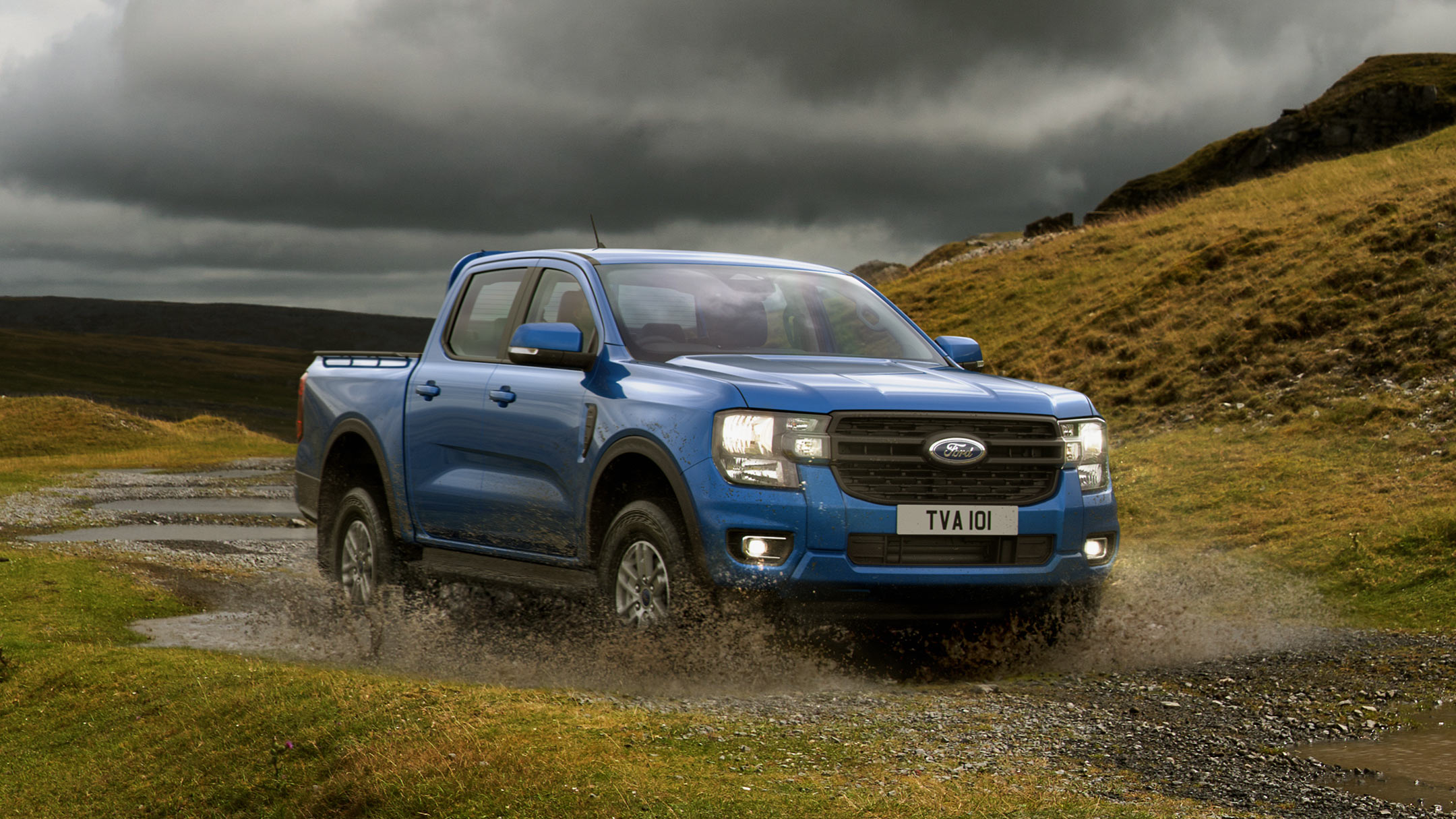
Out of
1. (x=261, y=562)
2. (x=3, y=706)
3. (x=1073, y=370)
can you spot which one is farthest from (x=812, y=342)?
(x=1073, y=370)

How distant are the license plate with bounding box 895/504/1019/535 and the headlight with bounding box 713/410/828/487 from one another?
0.45 m

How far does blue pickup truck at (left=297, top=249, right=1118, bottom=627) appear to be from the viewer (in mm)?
5742

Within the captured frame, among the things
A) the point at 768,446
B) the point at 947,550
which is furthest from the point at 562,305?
the point at 947,550

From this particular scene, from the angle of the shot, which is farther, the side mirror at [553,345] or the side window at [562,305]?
the side window at [562,305]

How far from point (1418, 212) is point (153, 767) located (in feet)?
79.6

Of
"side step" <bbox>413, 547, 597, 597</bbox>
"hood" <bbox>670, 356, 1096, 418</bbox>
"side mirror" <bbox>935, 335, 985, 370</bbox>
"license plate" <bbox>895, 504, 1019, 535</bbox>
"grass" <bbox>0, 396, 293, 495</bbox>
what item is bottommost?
"grass" <bbox>0, 396, 293, 495</bbox>

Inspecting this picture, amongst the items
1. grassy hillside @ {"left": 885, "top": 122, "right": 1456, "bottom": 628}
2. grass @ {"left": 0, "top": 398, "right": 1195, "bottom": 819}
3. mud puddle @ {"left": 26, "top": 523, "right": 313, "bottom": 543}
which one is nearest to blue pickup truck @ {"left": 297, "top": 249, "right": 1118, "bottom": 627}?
grass @ {"left": 0, "top": 398, "right": 1195, "bottom": 819}

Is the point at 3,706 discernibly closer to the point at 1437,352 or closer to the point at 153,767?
the point at 153,767

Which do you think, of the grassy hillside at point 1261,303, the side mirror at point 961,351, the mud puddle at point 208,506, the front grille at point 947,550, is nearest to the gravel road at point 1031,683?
the front grille at point 947,550

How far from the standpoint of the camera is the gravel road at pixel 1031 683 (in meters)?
4.80

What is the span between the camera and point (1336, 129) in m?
61.0

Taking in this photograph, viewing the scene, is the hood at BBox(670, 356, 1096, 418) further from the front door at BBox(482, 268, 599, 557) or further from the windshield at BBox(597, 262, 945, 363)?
the front door at BBox(482, 268, 599, 557)

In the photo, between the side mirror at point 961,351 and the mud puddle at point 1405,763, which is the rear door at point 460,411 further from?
the mud puddle at point 1405,763

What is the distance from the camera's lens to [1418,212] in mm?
24656
